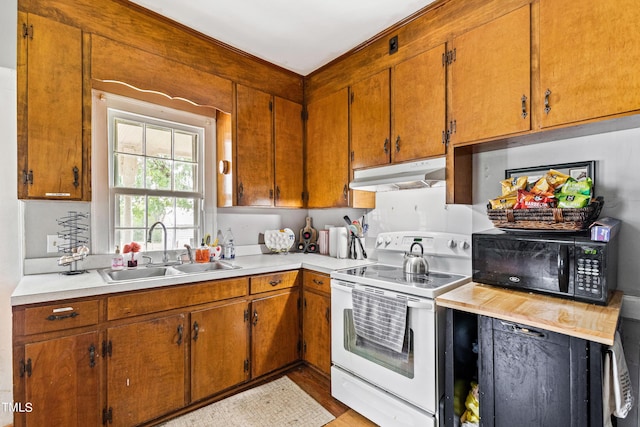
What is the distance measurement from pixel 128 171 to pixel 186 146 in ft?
1.69

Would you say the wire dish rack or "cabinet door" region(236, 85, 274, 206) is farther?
"cabinet door" region(236, 85, 274, 206)

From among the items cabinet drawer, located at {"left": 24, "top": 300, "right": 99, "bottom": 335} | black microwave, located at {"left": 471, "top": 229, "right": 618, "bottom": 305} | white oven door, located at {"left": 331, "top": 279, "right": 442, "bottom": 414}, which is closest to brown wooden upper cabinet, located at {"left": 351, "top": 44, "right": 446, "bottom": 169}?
black microwave, located at {"left": 471, "top": 229, "right": 618, "bottom": 305}

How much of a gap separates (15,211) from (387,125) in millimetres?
2584

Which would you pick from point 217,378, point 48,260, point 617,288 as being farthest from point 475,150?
point 48,260

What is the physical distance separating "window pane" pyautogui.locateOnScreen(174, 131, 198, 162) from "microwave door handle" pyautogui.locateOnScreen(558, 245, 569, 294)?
267 cm

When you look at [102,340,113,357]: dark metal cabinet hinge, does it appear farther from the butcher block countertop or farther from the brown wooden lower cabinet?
the butcher block countertop

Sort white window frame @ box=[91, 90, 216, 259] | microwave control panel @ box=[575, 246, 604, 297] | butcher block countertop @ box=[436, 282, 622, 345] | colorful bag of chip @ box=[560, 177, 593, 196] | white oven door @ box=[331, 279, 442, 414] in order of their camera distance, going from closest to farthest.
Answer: butcher block countertop @ box=[436, 282, 622, 345] < microwave control panel @ box=[575, 246, 604, 297] < colorful bag of chip @ box=[560, 177, 593, 196] < white oven door @ box=[331, 279, 442, 414] < white window frame @ box=[91, 90, 216, 259]

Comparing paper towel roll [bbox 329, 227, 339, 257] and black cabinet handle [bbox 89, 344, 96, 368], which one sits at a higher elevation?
paper towel roll [bbox 329, 227, 339, 257]

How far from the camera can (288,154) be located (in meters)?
2.96

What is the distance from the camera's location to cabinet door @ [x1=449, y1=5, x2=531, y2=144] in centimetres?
162

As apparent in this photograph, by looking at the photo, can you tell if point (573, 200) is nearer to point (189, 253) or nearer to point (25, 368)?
point (189, 253)

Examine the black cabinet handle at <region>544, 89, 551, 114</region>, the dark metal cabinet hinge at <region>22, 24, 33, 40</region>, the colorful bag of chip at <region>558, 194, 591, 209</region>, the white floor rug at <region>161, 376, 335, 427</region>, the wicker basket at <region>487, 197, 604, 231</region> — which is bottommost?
the white floor rug at <region>161, 376, 335, 427</region>

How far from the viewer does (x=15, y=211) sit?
1928 mm

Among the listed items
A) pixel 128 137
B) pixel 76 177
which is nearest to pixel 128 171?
pixel 128 137
